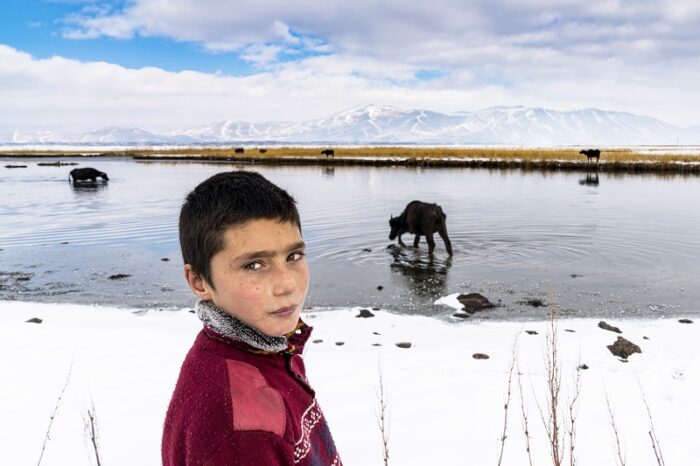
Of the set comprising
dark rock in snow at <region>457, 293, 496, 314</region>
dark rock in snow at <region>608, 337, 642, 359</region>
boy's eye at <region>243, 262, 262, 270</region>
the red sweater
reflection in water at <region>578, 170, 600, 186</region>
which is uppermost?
boy's eye at <region>243, 262, 262, 270</region>

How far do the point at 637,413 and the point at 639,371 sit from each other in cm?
103

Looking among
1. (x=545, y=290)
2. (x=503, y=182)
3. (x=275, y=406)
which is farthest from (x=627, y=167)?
(x=275, y=406)

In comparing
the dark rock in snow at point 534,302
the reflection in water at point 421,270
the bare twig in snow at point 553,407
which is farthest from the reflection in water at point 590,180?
the bare twig in snow at point 553,407

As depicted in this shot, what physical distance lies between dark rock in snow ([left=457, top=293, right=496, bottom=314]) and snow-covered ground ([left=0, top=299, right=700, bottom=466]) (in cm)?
66

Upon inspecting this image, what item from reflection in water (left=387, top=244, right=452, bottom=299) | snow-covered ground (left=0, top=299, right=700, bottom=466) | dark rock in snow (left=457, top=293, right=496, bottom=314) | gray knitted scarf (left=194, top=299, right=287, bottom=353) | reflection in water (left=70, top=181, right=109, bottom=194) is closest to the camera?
gray knitted scarf (left=194, top=299, right=287, bottom=353)

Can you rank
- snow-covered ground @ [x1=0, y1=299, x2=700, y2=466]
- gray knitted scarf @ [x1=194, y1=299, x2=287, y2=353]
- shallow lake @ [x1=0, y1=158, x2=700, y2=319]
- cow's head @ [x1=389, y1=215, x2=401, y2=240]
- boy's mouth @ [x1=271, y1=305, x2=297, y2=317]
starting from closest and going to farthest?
gray knitted scarf @ [x1=194, y1=299, x2=287, y2=353] < boy's mouth @ [x1=271, y1=305, x2=297, y2=317] < snow-covered ground @ [x1=0, y1=299, x2=700, y2=466] < shallow lake @ [x1=0, y1=158, x2=700, y2=319] < cow's head @ [x1=389, y1=215, x2=401, y2=240]

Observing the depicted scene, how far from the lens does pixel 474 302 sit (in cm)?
861

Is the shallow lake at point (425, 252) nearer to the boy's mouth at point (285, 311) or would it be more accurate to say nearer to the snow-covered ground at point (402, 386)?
the snow-covered ground at point (402, 386)

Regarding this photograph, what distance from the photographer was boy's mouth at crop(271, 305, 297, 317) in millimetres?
1467

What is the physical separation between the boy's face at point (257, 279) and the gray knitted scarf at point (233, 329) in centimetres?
3

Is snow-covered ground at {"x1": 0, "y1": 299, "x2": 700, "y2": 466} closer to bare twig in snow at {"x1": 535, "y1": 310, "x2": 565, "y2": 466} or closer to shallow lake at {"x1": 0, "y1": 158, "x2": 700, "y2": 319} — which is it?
bare twig in snow at {"x1": 535, "y1": 310, "x2": 565, "y2": 466}

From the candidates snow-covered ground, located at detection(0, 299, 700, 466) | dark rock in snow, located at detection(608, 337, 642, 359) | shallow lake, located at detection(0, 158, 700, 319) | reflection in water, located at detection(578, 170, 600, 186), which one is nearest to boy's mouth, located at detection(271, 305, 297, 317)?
snow-covered ground, located at detection(0, 299, 700, 466)

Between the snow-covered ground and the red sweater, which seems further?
the snow-covered ground

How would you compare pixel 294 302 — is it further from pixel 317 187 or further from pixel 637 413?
pixel 317 187
